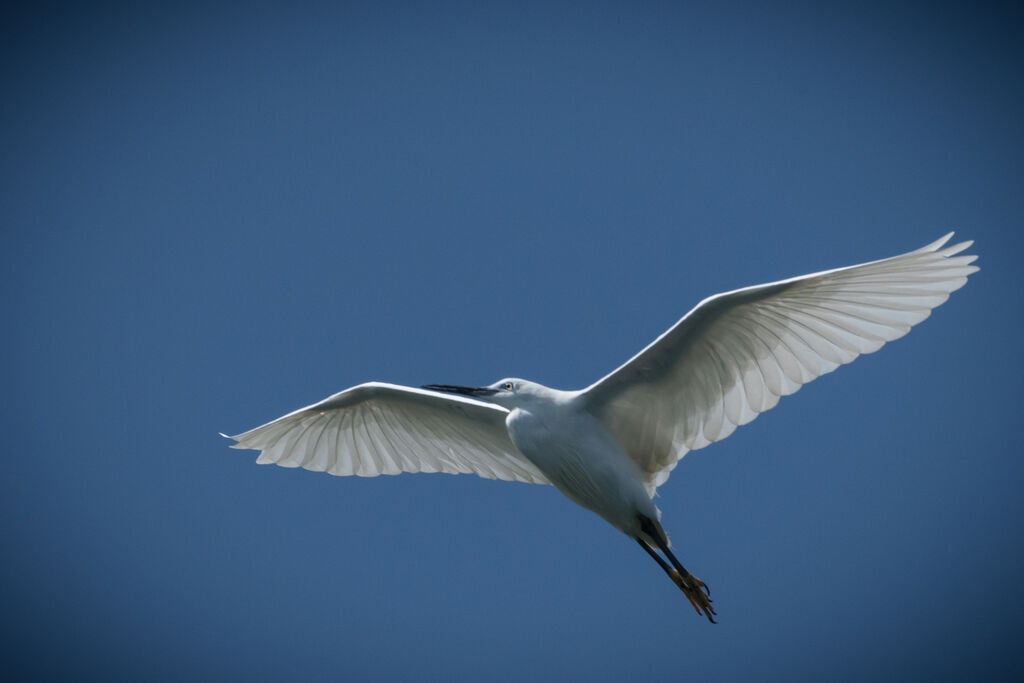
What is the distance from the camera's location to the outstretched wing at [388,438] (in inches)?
364

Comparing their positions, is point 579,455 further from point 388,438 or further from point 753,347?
point 388,438

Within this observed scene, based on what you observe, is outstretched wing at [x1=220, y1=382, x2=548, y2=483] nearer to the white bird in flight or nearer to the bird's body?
the white bird in flight

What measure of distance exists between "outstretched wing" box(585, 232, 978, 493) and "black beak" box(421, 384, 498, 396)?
1.12 meters

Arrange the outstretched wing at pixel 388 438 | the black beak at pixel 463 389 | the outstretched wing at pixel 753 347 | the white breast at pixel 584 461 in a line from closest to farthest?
the outstretched wing at pixel 753 347, the white breast at pixel 584 461, the black beak at pixel 463 389, the outstretched wing at pixel 388 438

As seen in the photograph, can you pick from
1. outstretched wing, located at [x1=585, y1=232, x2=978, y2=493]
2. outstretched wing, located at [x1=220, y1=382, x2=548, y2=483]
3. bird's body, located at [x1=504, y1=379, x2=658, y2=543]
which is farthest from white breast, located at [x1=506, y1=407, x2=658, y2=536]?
outstretched wing, located at [x1=220, y1=382, x2=548, y2=483]

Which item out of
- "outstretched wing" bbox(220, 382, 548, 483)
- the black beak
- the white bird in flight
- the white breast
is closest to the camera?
the white bird in flight

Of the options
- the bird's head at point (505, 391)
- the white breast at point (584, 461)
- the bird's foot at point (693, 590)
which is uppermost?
the bird's head at point (505, 391)

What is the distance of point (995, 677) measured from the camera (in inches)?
1015

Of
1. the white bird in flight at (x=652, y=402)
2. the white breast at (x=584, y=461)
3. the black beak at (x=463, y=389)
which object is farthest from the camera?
the black beak at (x=463, y=389)

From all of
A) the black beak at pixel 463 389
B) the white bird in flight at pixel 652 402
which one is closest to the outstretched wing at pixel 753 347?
the white bird in flight at pixel 652 402

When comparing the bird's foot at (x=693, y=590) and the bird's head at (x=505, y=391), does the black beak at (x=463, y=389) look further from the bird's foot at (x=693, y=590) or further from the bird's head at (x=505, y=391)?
the bird's foot at (x=693, y=590)

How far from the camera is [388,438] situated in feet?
32.4

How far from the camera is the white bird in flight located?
23.0ft

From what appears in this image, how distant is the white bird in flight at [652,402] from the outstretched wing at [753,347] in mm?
10
